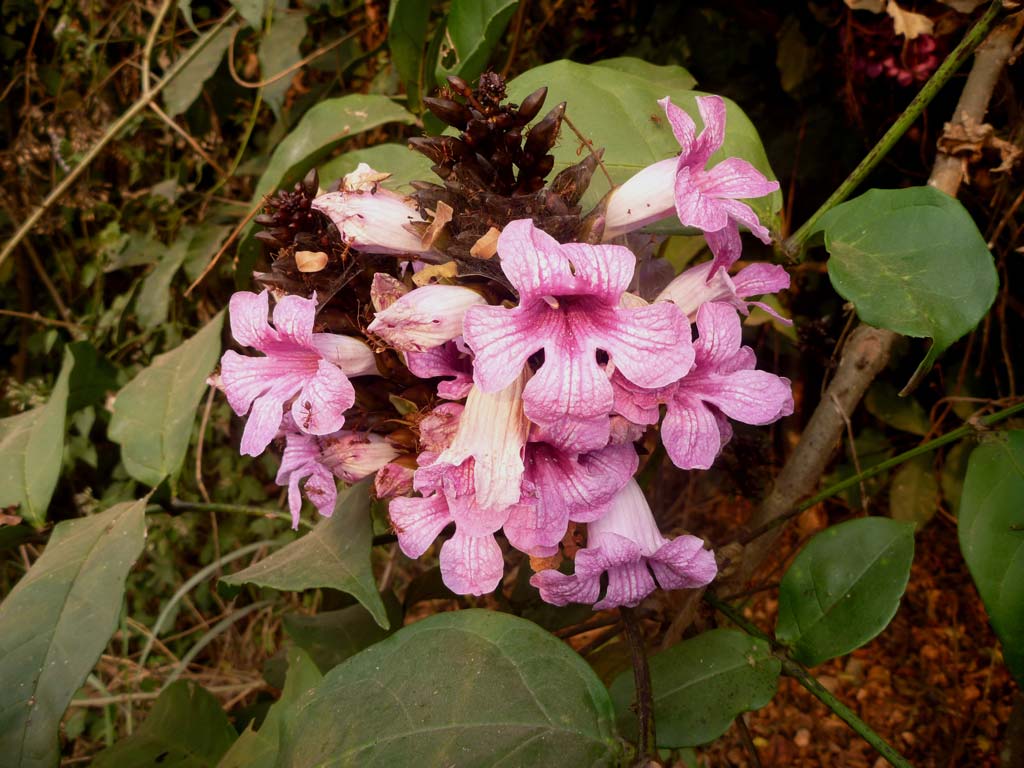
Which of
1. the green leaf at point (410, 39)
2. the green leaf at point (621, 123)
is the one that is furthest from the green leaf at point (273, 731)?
the green leaf at point (410, 39)

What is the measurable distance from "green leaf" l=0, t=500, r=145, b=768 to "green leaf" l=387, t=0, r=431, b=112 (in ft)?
2.00

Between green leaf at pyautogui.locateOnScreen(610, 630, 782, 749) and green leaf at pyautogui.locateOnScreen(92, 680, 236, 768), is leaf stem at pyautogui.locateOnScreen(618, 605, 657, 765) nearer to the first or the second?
green leaf at pyautogui.locateOnScreen(610, 630, 782, 749)

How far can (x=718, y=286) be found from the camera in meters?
0.54

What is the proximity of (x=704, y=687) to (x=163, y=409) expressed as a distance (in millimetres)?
666

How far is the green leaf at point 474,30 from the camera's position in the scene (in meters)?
0.73

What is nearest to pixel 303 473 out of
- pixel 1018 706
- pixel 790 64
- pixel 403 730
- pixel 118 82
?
pixel 403 730

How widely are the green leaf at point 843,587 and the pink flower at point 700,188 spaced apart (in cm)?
28

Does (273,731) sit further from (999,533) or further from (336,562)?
(999,533)

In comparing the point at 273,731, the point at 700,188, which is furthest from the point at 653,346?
the point at 273,731

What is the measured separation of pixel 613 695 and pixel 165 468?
1.77 feet

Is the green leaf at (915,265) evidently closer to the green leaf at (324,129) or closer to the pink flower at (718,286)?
the pink flower at (718,286)

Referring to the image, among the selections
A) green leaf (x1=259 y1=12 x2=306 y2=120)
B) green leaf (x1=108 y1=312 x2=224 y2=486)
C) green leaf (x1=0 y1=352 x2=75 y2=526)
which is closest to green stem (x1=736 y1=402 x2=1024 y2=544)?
green leaf (x1=108 y1=312 x2=224 y2=486)

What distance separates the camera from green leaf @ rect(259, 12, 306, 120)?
1183mm

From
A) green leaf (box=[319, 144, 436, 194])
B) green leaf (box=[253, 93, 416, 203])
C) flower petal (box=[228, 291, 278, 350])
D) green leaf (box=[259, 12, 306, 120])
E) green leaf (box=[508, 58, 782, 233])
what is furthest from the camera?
green leaf (box=[259, 12, 306, 120])
